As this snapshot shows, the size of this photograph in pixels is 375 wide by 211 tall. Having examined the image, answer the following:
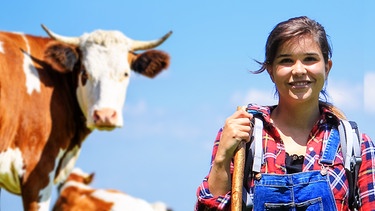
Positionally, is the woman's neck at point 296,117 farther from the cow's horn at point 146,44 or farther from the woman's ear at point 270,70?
the cow's horn at point 146,44

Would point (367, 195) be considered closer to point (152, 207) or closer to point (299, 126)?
point (299, 126)

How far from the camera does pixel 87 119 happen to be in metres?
6.53

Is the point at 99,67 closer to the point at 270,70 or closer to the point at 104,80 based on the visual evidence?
the point at 104,80

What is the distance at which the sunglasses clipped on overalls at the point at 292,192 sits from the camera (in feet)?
6.24

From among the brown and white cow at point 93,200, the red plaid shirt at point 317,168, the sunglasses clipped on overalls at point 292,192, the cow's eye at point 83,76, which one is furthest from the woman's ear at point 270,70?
the brown and white cow at point 93,200

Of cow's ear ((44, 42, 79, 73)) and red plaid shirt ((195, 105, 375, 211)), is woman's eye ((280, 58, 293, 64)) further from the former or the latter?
cow's ear ((44, 42, 79, 73))

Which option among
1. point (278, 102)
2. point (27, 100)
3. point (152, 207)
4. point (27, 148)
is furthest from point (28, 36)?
point (278, 102)

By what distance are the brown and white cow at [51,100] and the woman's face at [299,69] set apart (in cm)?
436

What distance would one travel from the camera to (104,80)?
6.37 m

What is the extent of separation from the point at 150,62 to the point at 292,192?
566cm

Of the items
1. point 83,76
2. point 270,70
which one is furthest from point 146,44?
point 270,70

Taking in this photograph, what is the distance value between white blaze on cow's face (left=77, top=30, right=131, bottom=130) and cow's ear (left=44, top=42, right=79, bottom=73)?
0.41 ft

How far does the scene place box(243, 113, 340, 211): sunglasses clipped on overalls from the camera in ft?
6.24

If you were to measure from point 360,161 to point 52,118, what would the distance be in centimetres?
482
